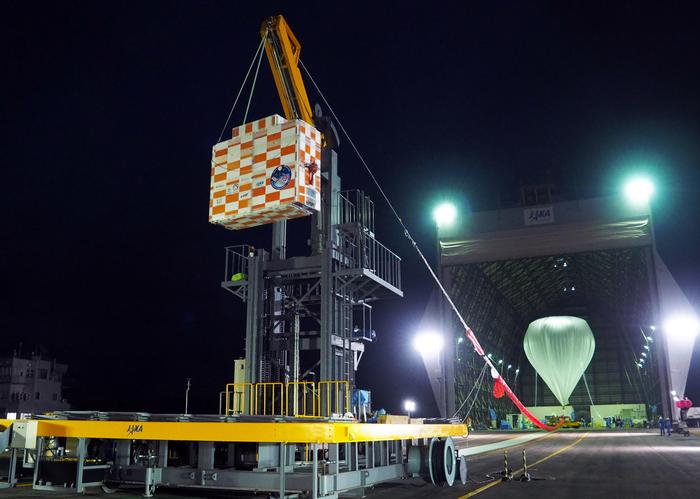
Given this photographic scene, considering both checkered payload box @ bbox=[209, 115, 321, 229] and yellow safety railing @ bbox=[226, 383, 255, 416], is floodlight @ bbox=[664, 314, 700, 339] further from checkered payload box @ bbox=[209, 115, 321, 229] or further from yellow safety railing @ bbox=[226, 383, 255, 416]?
checkered payload box @ bbox=[209, 115, 321, 229]

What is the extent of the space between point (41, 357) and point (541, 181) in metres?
91.4

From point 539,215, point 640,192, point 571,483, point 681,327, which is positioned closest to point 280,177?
point 571,483

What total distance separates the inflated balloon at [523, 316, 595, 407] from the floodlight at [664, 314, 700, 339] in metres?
31.3

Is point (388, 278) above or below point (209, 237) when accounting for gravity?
below

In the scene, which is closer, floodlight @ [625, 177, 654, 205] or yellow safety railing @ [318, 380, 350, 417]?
yellow safety railing @ [318, 380, 350, 417]

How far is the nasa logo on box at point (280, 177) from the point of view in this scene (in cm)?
2336

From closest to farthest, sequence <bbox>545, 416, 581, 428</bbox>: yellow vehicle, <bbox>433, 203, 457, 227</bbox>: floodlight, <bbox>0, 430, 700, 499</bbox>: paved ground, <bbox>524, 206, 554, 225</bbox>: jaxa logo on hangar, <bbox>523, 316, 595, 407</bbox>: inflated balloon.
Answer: <bbox>0, 430, 700, 499</bbox>: paved ground
<bbox>524, 206, 554, 225</bbox>: jaxa logo on hangar
<bbox>433, 203, 457, 227</bbox>: floodlight
<bbox>545, 416, 581, 428</bbox>: yellow vehicle
<bbox>523, 316, 595, 407</bbox>: inflated balloon

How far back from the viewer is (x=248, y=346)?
27.1m

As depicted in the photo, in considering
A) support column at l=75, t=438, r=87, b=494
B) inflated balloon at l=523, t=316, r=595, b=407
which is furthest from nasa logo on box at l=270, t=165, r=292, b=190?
inflated balloon at l=523, t=316, r=595, b=407

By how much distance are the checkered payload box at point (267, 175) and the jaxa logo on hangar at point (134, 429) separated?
12.1 m

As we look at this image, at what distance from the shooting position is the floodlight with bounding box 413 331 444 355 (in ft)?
189

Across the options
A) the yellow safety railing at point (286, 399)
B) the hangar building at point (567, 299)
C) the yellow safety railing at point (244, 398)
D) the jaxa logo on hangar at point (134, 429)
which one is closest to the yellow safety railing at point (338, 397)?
the yellow safety railing at point (286, 399)

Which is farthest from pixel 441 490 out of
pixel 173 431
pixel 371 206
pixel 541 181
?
pixel 541 181

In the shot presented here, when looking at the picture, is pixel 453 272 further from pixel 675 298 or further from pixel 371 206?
pixel 371 206
